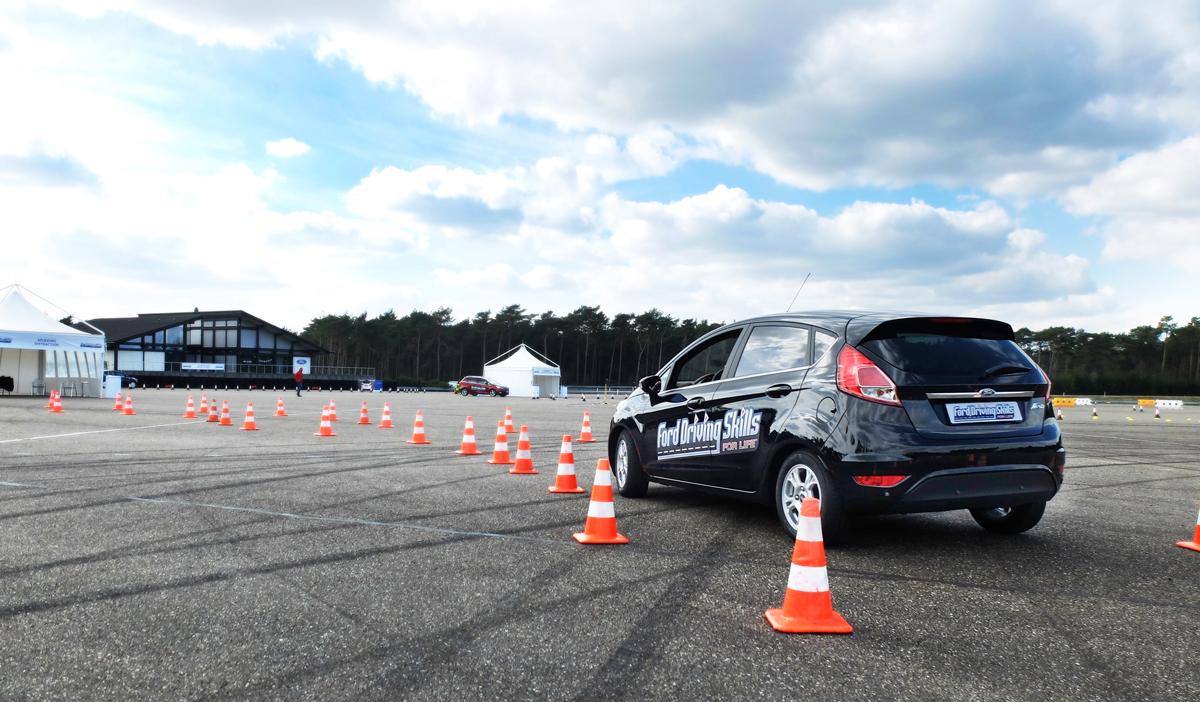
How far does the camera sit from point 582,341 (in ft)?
363

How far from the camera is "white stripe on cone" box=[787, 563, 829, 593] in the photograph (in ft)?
13.3

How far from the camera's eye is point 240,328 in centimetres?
7669

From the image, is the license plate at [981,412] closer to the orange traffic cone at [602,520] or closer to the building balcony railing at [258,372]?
the orange traffic cone at [602,520]

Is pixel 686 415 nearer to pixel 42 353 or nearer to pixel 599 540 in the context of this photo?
pixel 599 540

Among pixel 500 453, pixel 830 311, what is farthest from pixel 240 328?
pixel 830 311

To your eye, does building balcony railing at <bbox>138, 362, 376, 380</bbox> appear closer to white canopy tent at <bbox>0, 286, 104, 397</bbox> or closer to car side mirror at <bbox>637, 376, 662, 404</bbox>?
white canopy tent at <bbox>0, 286, 104, 397</bbox>

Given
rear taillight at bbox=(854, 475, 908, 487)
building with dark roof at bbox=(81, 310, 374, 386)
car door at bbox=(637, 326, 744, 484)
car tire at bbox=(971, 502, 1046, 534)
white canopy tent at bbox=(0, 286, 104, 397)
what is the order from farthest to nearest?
building with dark roof at bbox=(81, 310, 374, 386) < white canopy tent at bbox=(0, 286, 104, 397) < car door at bbox=(637, 326, 744, 484) < car tire at bbox=(971, 502, 1046, 534) < rear taillight at bbox=(854, 475, 908, 487)

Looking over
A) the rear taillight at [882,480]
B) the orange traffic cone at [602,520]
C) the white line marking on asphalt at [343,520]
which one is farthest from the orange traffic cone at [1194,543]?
the white line marking on asphalt at [343,520]

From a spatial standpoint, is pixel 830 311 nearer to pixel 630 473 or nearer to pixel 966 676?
pixel 630 473

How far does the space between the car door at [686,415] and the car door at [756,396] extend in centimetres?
17

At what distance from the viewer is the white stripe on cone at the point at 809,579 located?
159 inches

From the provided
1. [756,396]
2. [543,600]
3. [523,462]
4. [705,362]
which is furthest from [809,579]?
[523,462]

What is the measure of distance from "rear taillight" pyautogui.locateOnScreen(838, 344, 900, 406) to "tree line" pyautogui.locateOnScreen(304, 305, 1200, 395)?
98.9 m

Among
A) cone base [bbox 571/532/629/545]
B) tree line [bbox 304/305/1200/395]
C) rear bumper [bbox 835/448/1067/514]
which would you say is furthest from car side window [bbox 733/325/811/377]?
tree line [bbox 304/305/1200/395]
